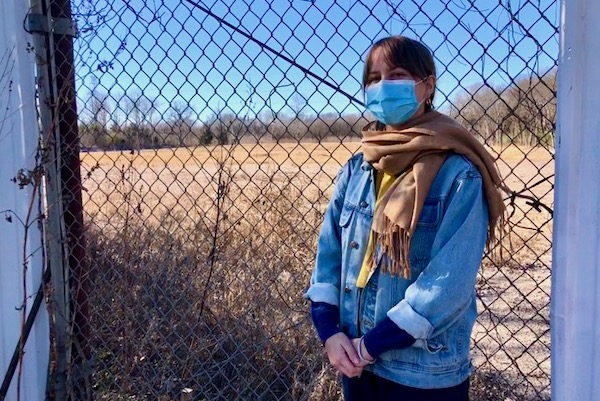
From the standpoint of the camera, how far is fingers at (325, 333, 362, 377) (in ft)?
5.21

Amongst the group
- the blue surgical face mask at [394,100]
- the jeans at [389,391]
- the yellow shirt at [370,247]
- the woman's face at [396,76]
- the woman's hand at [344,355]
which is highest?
the woman's face at [396,76]

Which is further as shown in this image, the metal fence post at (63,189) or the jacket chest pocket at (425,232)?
the metal fence post at (63,189)

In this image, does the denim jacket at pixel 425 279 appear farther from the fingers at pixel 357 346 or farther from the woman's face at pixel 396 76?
the woman's face at pixel 396 76

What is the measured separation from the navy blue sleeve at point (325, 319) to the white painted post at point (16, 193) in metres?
1.42

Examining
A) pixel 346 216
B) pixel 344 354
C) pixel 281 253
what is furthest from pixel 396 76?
pixel 281 253

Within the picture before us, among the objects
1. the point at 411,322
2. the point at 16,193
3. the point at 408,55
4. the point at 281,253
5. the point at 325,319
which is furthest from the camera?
the point at 281,253

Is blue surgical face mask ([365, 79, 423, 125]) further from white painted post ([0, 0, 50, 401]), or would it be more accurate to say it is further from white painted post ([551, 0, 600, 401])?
white painted post ([0, 0, 50, 401])

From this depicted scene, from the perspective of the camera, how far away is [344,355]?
160 centimetres

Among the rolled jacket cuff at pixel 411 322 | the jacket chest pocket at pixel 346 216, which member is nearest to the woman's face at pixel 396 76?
the jacket chest pocket at pixel 346 216

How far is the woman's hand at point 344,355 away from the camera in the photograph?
5.21 feet

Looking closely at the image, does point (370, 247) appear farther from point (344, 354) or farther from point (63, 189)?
point (63, 189)

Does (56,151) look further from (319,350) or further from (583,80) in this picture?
(583,80)

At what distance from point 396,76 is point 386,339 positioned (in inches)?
29.4

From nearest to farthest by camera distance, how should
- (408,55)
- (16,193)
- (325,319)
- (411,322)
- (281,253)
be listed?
(411,322) < (408,55) < (325,319) < (16,193) < (281,253)
